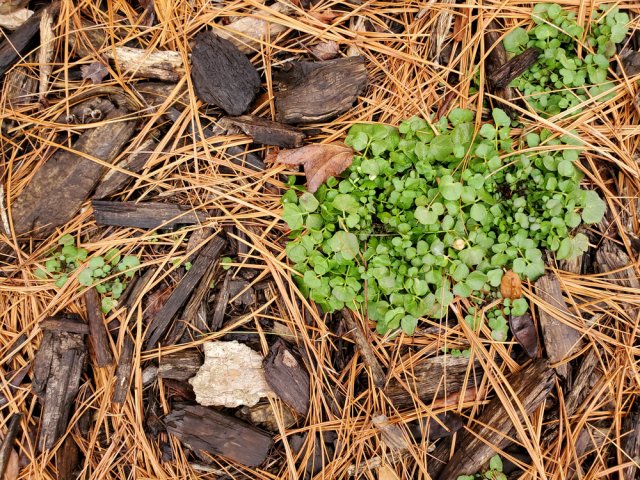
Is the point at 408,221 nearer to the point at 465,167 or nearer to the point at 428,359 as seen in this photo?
the point at 465,167

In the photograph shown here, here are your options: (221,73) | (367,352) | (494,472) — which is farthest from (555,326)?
(221,73)

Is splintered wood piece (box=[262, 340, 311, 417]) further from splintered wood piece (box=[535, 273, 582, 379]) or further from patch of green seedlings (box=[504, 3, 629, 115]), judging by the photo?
patch of green seedlings (box=[504, 3, 629, 115])

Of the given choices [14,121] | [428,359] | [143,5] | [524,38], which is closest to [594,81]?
[524,38]

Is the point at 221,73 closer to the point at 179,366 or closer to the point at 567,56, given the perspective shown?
the point at 179,366

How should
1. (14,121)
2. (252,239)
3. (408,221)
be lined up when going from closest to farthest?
(408,221), (252,239), (14,121)

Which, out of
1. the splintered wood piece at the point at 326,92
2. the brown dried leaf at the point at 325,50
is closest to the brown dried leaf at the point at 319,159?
the splintered wood piece at the point at 326,92

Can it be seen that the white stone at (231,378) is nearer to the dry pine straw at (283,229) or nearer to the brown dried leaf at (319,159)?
the dry pine straw at (283,229)
